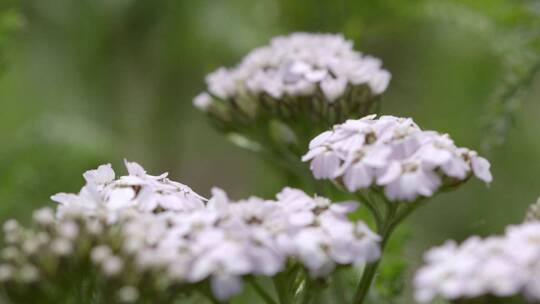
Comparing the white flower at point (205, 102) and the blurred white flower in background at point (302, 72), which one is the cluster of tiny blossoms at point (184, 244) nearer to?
the blurred white flower in background at point (302, 72)

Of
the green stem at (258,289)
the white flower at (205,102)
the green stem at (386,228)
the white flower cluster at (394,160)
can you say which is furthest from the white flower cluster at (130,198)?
the white flower at (205,102)

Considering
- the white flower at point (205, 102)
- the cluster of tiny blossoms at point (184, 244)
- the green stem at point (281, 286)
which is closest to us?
the cluster of tiny blossoms at point (184, 244)

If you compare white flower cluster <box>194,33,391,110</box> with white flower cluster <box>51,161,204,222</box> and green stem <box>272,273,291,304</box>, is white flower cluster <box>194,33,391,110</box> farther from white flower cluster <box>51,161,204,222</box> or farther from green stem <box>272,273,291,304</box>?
green stem <box>272,273,291,304</box>

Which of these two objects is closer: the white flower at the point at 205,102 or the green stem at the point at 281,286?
the green stem at the point at 281,286

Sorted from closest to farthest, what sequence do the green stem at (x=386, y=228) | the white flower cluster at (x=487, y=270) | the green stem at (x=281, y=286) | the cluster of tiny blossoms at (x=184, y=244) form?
the white flower cluster at (x=487, y=270) < the cluster of tiny blossoms at (x=184, y=244) < the green stem at (x=281, y=286) < the green stem at (x=386, y=228)

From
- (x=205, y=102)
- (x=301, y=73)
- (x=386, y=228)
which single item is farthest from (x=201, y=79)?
(x=386, y=228)

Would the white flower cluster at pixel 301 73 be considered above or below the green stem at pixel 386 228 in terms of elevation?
above

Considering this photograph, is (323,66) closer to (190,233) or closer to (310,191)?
(310,191)

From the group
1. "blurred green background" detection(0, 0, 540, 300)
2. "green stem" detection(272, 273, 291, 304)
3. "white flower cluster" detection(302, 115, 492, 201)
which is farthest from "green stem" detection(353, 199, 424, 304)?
"blurred green background" detection(0, 0, 540, 300)
